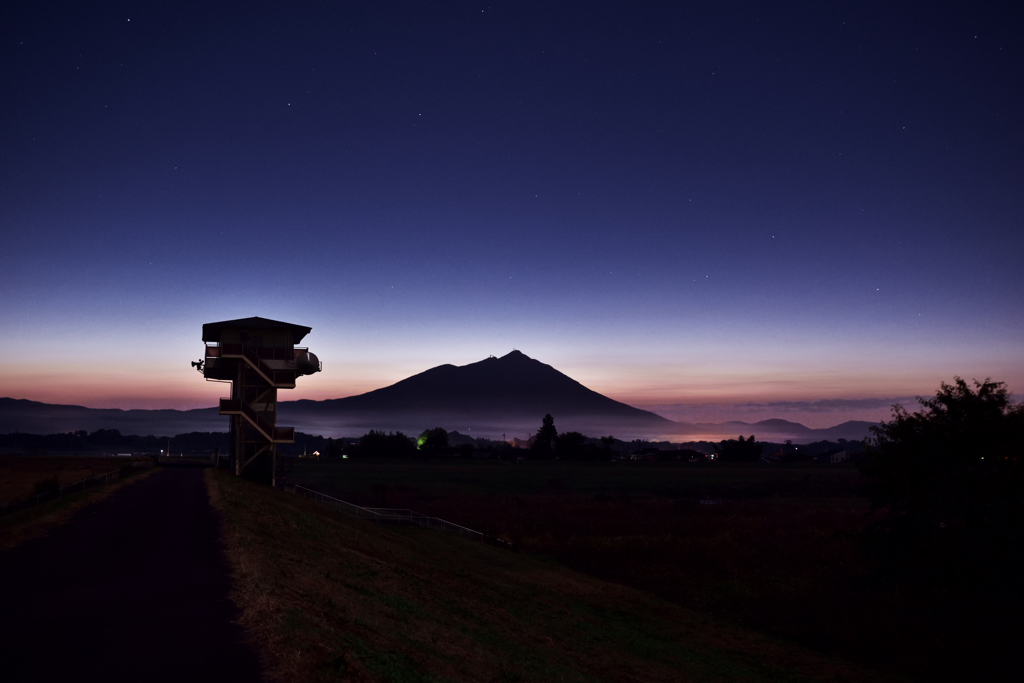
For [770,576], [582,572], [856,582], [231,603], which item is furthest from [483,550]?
[231,603]

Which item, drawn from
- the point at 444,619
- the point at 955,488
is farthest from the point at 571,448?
the point at 444,619

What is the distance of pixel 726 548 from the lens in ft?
148

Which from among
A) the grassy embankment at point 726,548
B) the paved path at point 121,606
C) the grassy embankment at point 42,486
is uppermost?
the grassy embankment at point 42,486

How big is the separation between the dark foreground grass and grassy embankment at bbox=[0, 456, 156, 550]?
17.4ft

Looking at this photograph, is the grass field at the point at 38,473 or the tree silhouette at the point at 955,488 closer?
the tree silhouette at the point at 955,488

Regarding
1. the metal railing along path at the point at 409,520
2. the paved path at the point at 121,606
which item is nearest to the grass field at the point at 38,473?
the metal railing along path at the point at 409,520

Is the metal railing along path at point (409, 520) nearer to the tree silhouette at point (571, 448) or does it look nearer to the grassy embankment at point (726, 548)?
the grassy embankment at point (726, 548)

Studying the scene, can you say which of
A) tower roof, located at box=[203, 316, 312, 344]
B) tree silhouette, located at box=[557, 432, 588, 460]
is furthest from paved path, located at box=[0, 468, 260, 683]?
tree silhouette, located at box=[557, 432, 588, 460]

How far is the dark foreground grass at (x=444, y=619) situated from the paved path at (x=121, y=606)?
0.77 meters

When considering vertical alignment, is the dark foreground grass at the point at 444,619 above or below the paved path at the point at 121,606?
below

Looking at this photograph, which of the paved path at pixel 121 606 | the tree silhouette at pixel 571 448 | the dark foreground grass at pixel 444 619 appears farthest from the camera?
the tree silhouette at pixel 571 448

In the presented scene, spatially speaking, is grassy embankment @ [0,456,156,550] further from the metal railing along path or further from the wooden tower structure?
the metal railing along path

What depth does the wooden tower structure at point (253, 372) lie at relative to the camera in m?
47.5

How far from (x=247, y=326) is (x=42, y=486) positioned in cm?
1882
